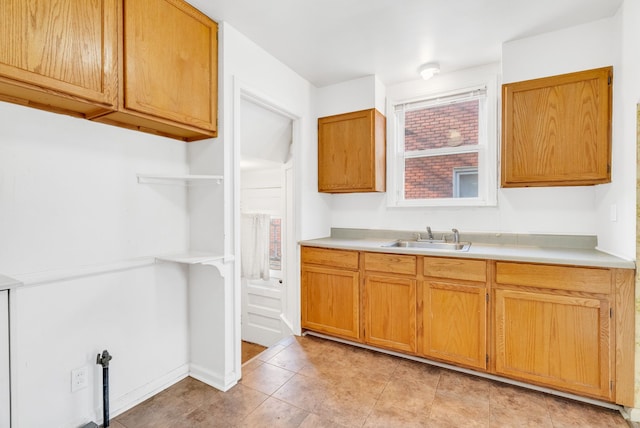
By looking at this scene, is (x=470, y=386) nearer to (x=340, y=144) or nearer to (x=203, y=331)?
(x=203, y=331)

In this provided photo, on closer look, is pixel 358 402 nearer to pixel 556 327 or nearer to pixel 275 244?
pixel 556 327

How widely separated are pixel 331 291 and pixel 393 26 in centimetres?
216

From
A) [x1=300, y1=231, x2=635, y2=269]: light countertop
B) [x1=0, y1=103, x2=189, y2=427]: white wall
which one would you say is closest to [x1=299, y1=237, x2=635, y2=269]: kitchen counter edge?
[x1=300, y1=231, x2=635, y2=269]: light countertop

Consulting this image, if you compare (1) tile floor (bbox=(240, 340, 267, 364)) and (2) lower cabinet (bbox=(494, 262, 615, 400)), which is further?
(1) tile floor (bbox=(240, 340, 267, 364))

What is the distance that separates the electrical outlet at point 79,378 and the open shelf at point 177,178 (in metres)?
1.10

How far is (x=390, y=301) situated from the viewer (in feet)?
8.18

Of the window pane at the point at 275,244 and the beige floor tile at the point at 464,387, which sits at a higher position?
the window pane at the point at 275,244

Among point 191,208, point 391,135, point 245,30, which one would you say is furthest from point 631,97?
point 191,208

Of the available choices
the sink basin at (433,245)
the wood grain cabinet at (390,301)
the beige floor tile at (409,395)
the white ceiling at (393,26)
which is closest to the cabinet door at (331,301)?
the wood grain cabinet at (390,301)

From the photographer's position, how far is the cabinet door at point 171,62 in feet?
5.30

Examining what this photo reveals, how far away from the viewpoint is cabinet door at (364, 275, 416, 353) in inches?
94.6

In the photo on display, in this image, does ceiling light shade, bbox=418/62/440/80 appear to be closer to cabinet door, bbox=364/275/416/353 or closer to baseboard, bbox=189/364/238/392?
cabinet door, bbox=364/275/416/353

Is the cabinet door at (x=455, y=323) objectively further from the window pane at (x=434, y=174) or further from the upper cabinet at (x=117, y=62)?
the upper cabinet at (x=117, y=62)

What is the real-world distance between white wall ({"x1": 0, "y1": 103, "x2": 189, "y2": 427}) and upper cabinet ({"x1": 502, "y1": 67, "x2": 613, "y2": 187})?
8.01ft
